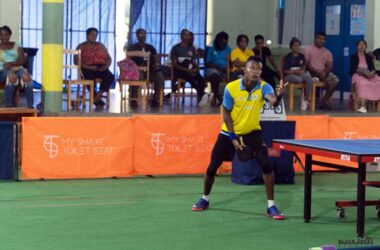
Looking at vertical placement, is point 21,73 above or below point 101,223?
above

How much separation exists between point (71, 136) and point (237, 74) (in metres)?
6.38

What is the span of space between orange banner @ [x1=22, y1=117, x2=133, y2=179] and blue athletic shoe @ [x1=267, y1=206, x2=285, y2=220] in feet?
11.5

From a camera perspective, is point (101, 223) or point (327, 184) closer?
point (101, 223)

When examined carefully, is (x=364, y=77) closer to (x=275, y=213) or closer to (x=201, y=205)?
(x=201, y=205)

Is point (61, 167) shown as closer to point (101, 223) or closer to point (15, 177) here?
point (15, 177)

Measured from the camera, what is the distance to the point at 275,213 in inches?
402

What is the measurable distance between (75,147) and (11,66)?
4.28 meters

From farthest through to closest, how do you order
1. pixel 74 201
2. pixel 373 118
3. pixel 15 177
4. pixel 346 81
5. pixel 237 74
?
1. pixel 346 81
2. pixel 237 74
3. pixel 373 118
4. pixel 15 177
5. pixel 74 201

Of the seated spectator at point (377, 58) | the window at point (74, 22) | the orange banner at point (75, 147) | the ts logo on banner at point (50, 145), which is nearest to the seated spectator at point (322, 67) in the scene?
the seated spectator at point (377, 58)

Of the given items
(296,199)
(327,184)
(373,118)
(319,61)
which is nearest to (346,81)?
(319,61)

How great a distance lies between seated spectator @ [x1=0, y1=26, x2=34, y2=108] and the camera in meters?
16.3

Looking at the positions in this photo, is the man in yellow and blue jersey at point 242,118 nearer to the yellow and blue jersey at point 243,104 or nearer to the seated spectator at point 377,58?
the yellow and blue jersey at point 243,104

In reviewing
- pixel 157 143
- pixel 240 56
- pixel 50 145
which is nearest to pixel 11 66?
pixel 50 145

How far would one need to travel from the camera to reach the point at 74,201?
11.2 meters
